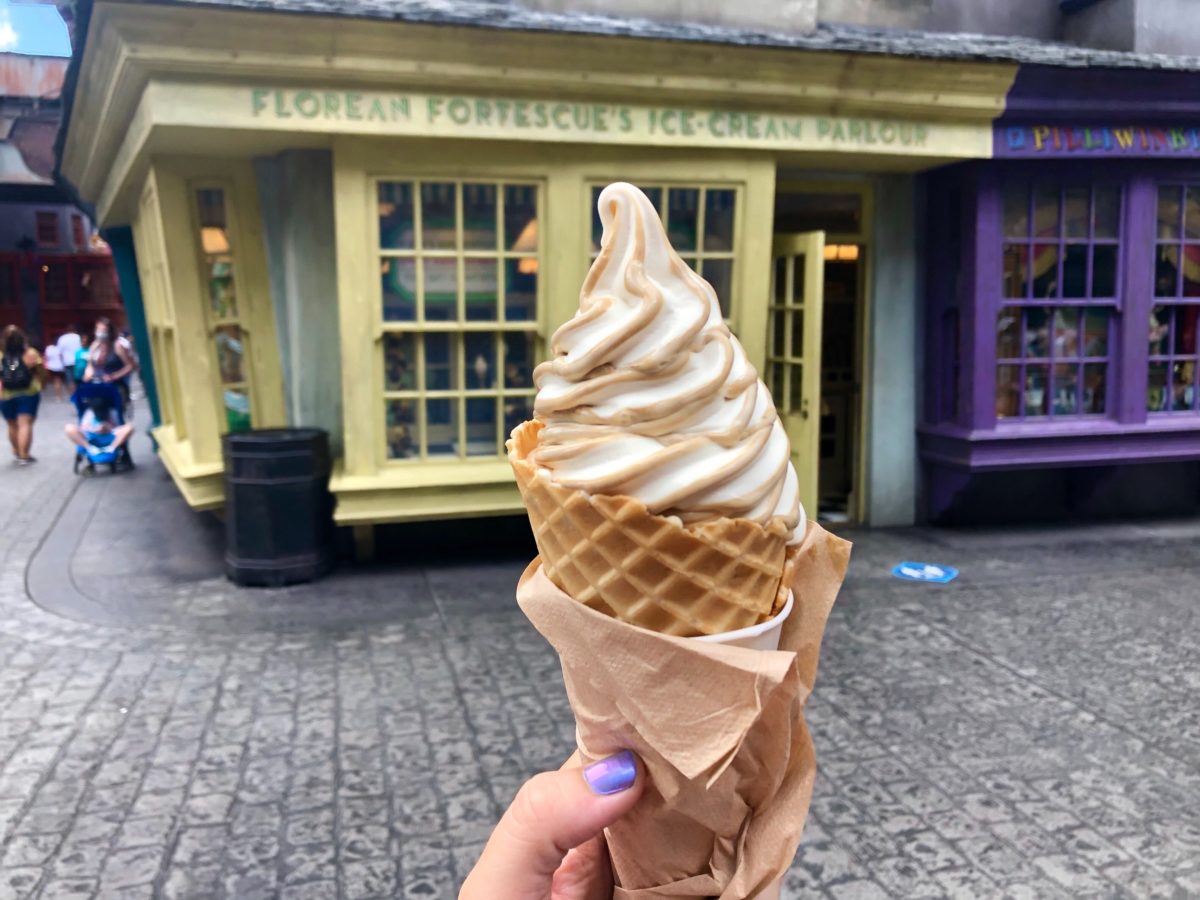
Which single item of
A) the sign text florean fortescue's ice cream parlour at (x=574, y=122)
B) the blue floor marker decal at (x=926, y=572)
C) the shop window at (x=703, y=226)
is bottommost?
the blue floor marker decal at (x=926, y=572)

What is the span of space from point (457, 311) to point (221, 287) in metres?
1.99

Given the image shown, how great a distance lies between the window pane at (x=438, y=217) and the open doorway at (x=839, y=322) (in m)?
2.88

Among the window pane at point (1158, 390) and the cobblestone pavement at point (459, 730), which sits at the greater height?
the window pane at point (1158, 390)

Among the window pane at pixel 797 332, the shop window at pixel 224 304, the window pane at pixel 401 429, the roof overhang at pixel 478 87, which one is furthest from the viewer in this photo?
the window pane at pixel 797 332

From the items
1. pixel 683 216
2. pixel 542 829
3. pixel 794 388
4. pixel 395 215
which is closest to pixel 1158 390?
pixel 794 388

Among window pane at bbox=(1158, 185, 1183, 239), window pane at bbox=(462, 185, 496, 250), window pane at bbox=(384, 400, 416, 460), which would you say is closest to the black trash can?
window pane at bbox=(384, 400, 416, 460)

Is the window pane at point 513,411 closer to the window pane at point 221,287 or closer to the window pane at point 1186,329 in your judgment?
the window pane at point 221,287

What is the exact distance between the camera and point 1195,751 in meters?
4.05

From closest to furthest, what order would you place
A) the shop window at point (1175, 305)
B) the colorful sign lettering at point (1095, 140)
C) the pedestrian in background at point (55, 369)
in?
the colorful sign lettering at point (1095, 140) → the shop window at point (1175, 305) → the pedestrian in background at point (55, 369)

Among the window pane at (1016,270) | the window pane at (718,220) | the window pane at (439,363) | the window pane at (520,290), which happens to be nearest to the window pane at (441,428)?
the window pane at (439,363)

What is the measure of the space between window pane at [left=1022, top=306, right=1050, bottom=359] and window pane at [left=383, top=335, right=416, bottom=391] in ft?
16.3

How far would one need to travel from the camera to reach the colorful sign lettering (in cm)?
713

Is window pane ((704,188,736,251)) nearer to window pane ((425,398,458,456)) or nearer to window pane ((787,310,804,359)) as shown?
window pane ((787,310,804,359))

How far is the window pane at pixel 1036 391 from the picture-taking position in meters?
7.74
